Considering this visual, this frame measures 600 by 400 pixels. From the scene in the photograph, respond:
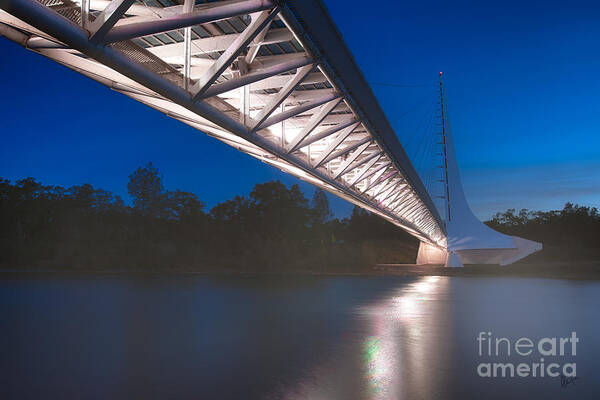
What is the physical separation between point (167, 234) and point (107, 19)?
74.2 meters

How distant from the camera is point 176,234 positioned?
74750mm

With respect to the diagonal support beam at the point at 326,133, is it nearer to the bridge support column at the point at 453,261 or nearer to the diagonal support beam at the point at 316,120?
the diagonal support beam at the point at 316,120

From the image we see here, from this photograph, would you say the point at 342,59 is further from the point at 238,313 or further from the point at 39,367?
the point at 238,313

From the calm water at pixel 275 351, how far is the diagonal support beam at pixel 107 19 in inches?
214

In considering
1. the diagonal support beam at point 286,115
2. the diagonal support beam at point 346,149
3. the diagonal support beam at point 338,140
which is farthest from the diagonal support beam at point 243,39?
the diagonal support beam at point 346,149

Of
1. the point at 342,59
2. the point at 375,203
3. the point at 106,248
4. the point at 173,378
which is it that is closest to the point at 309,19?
the point at 342,59

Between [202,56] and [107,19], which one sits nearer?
[107,19]

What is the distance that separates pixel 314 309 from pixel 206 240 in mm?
56014

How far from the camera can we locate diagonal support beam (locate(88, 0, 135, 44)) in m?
5.11

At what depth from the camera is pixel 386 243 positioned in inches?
4532

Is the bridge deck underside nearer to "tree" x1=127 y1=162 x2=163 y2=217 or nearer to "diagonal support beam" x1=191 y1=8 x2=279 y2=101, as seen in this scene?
"diagonal support beam" x1=191 y1=8 x2=279 y2=101

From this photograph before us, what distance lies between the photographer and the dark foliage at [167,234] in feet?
194

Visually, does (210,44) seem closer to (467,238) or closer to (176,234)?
(467,238)
